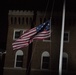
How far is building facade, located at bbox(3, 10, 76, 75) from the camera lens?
40506 millimetres

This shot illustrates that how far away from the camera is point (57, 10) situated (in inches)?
1677

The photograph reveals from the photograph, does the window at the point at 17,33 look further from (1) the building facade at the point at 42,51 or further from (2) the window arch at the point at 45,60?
(2) the window arch at the point at 45,60

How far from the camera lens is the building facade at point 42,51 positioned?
40506 millimetres

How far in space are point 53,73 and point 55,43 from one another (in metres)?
3.98

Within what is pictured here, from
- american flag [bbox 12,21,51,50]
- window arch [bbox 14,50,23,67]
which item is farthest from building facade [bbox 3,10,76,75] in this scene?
american flag [bbox 12,21,51,50]

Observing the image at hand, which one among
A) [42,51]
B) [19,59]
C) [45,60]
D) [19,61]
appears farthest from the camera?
[19,59]

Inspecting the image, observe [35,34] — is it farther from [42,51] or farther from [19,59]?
[19,59]

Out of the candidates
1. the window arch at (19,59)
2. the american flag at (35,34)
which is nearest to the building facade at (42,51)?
the window arch at (19,59)

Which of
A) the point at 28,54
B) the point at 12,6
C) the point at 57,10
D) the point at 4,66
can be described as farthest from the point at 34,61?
the point at 12,6

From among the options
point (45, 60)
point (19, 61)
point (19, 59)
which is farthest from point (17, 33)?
point (45, 60)

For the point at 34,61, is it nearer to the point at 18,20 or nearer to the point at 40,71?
the point at 40,71

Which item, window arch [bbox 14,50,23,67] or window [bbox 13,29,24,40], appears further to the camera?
window [bbox 13,29,24,40]

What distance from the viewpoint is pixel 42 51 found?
4125cm

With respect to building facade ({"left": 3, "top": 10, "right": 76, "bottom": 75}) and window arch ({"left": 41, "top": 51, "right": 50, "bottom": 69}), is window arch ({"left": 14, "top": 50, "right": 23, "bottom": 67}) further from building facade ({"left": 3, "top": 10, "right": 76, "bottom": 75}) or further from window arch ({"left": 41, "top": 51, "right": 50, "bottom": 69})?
window arch ({"left": 41, "top": 51, "right": 50, "bottom": 69})
